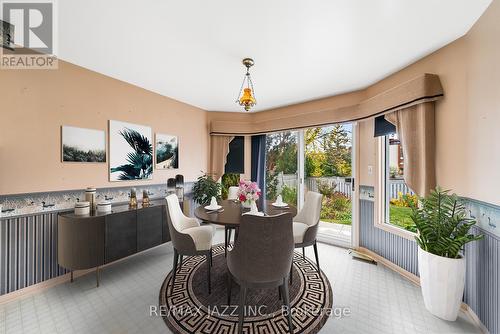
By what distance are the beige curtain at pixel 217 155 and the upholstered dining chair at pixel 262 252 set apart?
9.16 feet

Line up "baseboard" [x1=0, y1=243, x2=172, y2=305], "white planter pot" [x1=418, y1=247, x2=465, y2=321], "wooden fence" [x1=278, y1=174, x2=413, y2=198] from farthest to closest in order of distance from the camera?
1. "wooden fence" [x1=278, y1=174, x2=413, y2=198]
2. "baseboard" [x1=0, y1=243, x2=172, y2=305]
3. "white planter pot" [x1=418, y1=247, x2=465, y2=321]

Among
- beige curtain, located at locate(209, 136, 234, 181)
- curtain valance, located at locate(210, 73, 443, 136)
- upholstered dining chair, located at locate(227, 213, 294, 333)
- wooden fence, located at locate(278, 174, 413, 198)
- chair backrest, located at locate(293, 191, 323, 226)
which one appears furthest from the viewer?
beige curtain, located at locate(209, 136, 234, 181)

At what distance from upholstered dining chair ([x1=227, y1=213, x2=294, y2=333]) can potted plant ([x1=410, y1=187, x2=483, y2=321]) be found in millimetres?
1304

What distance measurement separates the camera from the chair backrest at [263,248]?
4.96ft

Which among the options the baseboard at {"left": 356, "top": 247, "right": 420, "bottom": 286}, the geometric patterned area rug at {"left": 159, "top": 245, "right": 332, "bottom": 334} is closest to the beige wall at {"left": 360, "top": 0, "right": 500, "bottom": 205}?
the baseboard at {"left": 356, "top": 247, "right": 420, "bottom": 286}

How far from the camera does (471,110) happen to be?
1.78 meters

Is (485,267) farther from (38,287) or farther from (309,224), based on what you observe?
(38,287)

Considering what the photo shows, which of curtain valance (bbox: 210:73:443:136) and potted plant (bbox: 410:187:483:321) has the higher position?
curtain valance (bbox: 210:73:443:136)

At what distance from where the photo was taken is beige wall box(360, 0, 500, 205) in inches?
60.6

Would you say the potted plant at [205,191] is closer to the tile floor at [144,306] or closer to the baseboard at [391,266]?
the tile floor at [144,306]

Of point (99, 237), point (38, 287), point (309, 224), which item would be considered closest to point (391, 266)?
point (309, 224)

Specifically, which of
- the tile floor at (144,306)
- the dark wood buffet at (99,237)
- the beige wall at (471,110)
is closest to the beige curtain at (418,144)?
the beige wall at (471,110)

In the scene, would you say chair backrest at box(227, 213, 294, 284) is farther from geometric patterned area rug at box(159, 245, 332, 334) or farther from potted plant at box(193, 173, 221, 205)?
potted plant at box(193, 173, 221, 205)

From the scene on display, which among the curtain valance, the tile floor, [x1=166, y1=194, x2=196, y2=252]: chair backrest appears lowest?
the tile floor
